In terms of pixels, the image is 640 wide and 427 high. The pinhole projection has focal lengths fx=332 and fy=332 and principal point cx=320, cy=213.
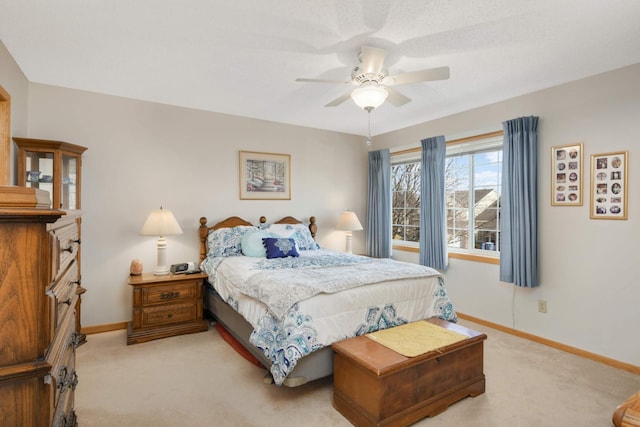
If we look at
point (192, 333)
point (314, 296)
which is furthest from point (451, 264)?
point (192, 333)

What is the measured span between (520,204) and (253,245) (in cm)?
288

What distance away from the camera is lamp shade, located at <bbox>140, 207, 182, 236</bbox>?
3402 mm

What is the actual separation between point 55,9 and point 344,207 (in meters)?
3.99

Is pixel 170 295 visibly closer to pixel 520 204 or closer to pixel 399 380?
pixel 399 380

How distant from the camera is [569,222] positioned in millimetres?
3143

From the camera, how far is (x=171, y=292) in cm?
340

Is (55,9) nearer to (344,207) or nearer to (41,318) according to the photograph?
(41,318)

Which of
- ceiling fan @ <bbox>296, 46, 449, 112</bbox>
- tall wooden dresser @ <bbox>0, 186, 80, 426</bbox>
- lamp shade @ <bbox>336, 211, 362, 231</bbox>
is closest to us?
tall wooden dresser @ <bbox>0, 186, 80, 426</bbox>

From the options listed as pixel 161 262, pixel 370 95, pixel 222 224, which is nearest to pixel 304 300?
pixel 370 95

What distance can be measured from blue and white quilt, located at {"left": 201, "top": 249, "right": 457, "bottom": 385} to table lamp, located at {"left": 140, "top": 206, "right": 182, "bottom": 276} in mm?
773

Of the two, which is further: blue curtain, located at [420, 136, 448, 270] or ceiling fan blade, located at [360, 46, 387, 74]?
blue curtain, located at [420, 136, 448, 270]

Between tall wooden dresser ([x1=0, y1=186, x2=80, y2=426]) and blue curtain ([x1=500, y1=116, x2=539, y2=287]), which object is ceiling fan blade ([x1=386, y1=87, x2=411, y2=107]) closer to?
blue curtain ([x1=500, y1=116, x2=539, y2=287])

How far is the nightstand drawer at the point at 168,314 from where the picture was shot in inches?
129

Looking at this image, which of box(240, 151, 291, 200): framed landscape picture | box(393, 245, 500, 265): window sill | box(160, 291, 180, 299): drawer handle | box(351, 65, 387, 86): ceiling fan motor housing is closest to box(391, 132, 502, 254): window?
box(393, 245, 500, 265): window sill
